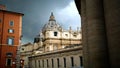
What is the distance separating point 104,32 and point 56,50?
1625 inches

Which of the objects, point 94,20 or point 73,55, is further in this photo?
point 73,55

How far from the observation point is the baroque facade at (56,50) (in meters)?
46.4

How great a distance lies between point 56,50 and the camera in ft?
175

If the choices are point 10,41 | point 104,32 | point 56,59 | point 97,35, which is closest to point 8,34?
point 10,41

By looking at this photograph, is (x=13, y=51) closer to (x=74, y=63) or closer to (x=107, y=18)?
(x=74, y=63)

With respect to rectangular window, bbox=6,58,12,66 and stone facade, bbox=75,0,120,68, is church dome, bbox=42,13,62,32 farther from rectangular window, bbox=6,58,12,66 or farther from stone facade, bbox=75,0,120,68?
stone facade, bbox=75,0,120,68

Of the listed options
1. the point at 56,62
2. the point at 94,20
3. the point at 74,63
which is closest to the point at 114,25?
the point at 94,20

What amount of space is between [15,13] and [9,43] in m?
7.65

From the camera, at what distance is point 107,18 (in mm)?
12180

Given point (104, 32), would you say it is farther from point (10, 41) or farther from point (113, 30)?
point (10, 41)

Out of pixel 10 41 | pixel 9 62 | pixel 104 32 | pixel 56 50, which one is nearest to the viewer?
pixel 104 32

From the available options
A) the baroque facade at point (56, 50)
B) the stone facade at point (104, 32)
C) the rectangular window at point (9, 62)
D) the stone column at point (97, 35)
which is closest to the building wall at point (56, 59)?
the baroque facade at point (56, 50)

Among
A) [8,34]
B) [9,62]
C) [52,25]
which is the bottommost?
[9,62]

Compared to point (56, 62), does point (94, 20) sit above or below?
above
